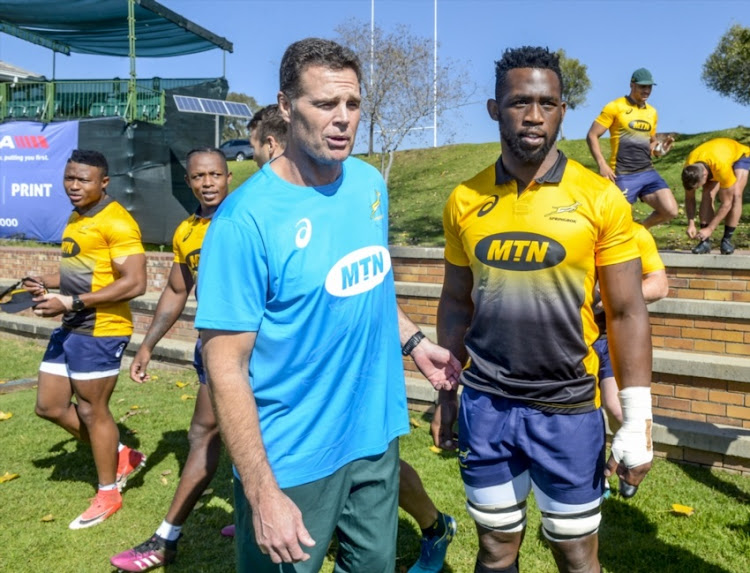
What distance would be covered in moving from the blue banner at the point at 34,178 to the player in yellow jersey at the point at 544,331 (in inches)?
522

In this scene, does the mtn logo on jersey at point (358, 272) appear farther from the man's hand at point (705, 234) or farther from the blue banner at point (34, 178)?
the blue banner at point (34, 178)

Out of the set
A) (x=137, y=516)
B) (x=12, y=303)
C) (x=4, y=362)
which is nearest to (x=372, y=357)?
(x=137, y=516)

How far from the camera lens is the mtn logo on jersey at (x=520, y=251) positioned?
2791mm

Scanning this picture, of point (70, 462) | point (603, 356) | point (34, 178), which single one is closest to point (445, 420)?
point (603, 356)

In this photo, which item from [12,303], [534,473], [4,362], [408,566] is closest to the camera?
[534,473]

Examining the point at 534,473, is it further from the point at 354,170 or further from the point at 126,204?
the point at 126,204

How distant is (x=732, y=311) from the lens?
19.8 feet

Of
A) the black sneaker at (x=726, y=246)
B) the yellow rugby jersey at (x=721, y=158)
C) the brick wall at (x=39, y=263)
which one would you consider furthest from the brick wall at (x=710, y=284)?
the brick wall at (x=39, y=263)

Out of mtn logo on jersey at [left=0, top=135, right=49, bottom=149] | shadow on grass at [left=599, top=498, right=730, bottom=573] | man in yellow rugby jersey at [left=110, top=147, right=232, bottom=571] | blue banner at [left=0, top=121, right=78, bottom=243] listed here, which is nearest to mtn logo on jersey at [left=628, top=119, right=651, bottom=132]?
shadow on grass at [left=599, top=498, right=730, bottom=573]

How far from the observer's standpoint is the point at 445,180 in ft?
63.0

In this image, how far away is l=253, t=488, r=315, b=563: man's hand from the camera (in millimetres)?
2148

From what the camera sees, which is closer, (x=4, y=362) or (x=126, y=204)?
(x=4, y=362)

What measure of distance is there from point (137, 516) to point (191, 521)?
429 mm

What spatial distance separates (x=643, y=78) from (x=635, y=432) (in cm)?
683
